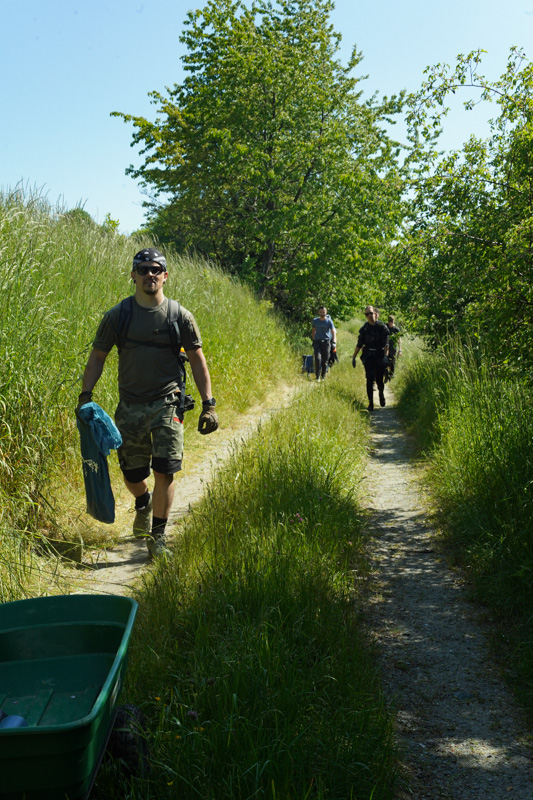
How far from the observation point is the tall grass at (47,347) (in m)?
4.81

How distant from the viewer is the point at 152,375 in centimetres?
498

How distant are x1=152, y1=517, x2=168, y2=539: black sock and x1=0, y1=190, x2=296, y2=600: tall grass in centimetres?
69

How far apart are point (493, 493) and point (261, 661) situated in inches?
117

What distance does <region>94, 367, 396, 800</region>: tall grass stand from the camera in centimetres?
234

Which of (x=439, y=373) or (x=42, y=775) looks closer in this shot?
(x=42, y=775)

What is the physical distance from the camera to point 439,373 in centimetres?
1017

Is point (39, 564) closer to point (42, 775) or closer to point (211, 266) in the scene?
point (42, 775)

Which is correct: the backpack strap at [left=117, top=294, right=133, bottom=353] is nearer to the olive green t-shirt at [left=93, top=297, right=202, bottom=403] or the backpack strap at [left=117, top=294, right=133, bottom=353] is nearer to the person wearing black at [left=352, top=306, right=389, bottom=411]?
the olive green t-shirt at [left=93, top=297, right=202, bottom=403]

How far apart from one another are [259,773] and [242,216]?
19458 mm

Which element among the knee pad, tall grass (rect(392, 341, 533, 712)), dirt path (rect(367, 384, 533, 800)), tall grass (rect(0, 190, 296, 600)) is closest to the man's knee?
the knee pad

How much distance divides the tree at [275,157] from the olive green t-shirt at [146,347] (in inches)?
526

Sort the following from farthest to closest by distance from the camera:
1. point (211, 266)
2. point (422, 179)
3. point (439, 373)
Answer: point (211, 266), point (439, 373), point (422, 179)

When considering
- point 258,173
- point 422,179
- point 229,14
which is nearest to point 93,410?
point 422,179

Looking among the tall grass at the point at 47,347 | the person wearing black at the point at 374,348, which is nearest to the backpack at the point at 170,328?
the tall grass at the point at 47,347
